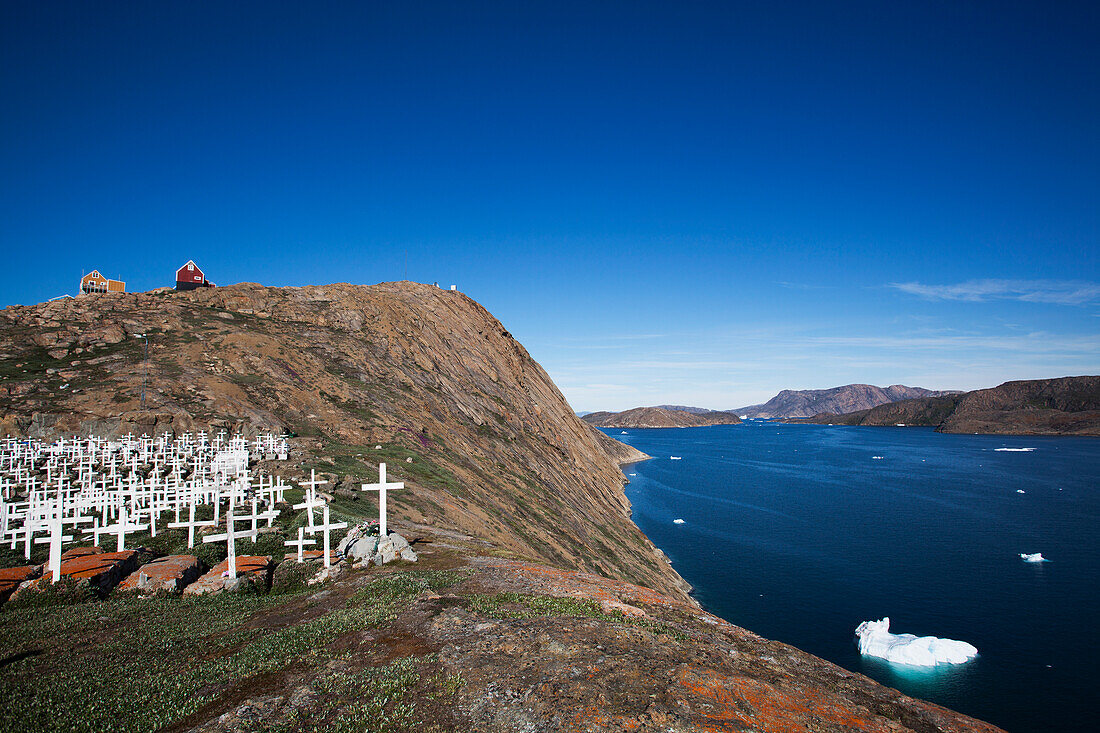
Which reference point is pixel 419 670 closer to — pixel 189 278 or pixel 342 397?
pixel 342 397

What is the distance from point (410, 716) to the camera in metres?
7.52

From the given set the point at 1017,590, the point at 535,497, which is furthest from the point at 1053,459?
the point at 535,497

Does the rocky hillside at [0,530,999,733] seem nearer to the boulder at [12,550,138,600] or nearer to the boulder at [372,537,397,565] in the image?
the boulder at [12,550,138,600]

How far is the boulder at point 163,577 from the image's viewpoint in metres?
13.2

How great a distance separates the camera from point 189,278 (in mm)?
61469

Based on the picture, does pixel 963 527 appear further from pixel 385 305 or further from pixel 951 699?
pixel 385 305

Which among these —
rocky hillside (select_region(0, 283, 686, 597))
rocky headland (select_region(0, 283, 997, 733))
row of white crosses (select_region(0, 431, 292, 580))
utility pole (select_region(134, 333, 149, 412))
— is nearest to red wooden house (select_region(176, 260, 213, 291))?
rocky hillside (select_region(0, 283, 686, 597))

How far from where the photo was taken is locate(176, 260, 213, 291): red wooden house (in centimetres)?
6097

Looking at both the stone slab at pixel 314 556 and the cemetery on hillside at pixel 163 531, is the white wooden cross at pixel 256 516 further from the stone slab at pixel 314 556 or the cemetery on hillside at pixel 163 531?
the stone slab at pixel 314 556

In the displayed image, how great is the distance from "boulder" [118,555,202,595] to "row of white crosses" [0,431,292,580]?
154 centimetres

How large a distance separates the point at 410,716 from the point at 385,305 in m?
62.7

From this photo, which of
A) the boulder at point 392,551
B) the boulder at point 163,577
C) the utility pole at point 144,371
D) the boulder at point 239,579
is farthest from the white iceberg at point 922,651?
the utility pole at point 144,371

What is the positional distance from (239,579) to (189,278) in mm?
59732

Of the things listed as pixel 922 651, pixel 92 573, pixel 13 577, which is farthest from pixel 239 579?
pixel 922 651
